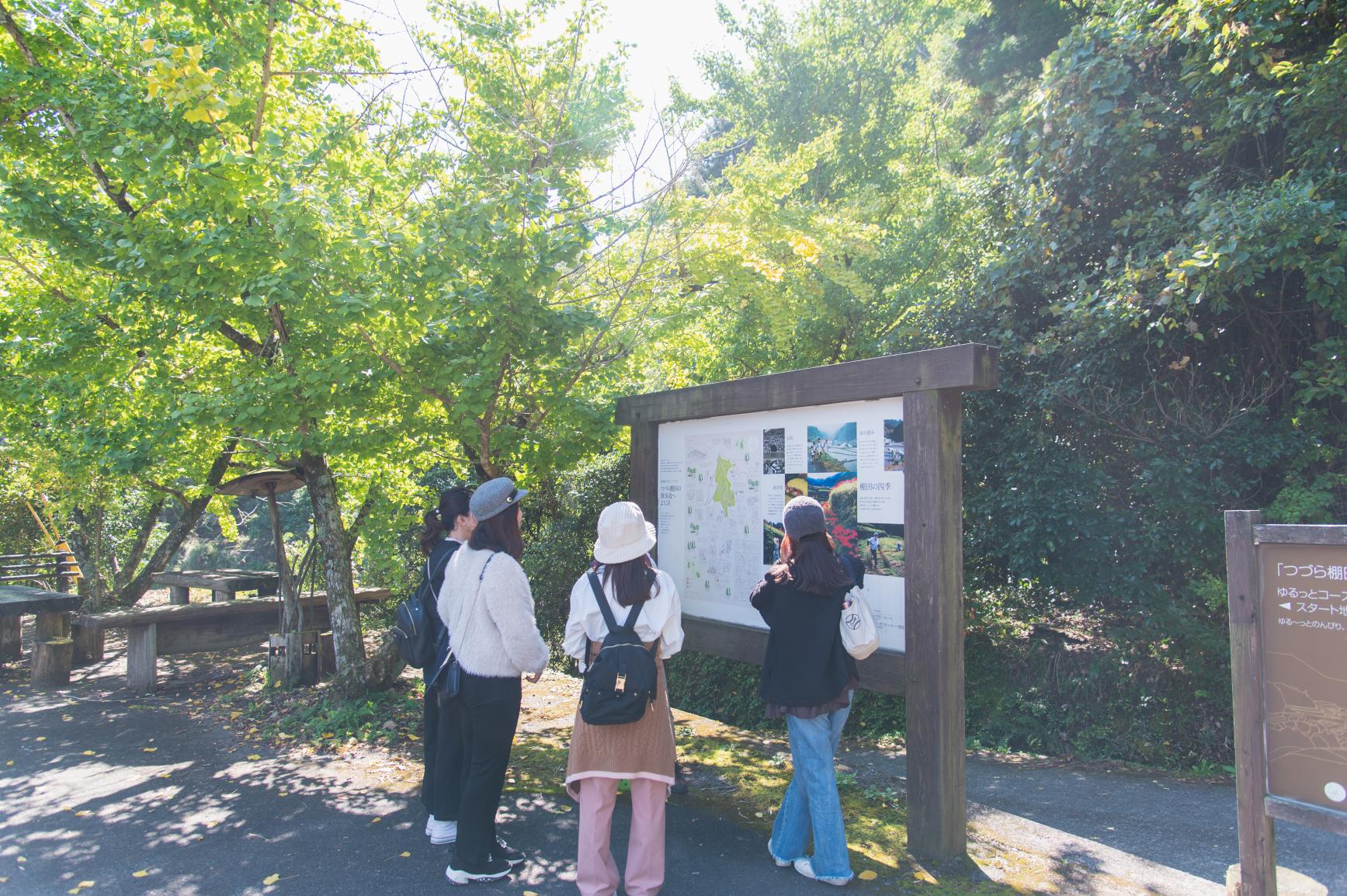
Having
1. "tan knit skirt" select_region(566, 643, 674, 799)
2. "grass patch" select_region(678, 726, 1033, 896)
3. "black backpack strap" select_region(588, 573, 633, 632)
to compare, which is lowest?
"grass patch" select_region(678, 726, 1033, 896)

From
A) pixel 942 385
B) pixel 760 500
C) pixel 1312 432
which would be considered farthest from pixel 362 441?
pixel 1312 432

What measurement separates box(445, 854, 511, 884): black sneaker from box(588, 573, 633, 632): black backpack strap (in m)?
1.43

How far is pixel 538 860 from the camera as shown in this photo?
14.8 feet

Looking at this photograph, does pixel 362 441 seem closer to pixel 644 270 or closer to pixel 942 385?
pixel 644 270

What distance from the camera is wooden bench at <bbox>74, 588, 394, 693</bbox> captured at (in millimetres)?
8859

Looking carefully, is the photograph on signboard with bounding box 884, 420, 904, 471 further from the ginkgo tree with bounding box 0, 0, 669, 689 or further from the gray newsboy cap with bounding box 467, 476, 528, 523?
the ginkgo tree with bounding box 0, 0, 669, 689

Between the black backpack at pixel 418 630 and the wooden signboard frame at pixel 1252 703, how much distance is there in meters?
3.52

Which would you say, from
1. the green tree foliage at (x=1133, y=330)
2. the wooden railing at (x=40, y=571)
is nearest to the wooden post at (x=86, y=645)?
the wooden railing at (x=40, y=571)

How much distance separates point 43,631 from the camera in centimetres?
993

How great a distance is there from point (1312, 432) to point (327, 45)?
832cm

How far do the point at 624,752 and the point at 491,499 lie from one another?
1328 mm

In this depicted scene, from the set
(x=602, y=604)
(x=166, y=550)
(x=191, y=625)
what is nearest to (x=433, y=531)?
(x=602, y=604)

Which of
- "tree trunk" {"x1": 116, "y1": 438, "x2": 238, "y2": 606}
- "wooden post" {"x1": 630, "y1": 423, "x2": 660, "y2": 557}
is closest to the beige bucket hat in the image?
"wooden post" {"x1": 630, "y1": 423, "x2": 660, "y2": 557}

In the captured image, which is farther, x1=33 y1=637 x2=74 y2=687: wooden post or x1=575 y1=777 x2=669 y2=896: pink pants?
x1=33 y1=637 x2=74 y2=687: wooden post
